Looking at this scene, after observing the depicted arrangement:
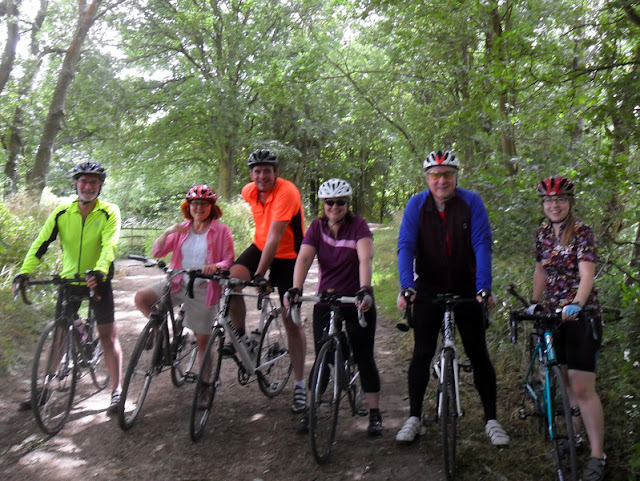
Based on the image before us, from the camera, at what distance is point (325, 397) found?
4355 millimetres

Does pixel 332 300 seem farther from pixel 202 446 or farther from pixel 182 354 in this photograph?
pixel 182 354

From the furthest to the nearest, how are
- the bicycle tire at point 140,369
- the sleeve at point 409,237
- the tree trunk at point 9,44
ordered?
1. the tree trunk at point 9,44
2. the bicycle tire at point 140,369
3. the sleeve at point 409,237

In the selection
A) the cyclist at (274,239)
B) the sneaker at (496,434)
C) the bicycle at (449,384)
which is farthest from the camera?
the cyclist at (274,239)

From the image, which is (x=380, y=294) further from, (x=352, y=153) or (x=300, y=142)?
(x=352, y=153)

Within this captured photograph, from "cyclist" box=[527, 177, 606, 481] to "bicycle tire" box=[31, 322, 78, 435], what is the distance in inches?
152

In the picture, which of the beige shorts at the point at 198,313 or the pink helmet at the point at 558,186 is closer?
the pink helmet at the point at 558,186

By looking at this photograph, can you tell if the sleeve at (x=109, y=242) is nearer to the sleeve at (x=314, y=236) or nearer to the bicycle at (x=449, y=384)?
A: the sleeve at (x=314, y=236)

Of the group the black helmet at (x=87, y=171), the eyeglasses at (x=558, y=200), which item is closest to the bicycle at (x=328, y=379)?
the eyeglasses at (x=558, y=200)

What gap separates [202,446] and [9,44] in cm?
1365

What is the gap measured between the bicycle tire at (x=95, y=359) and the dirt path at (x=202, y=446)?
0.49ft

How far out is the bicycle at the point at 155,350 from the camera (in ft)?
15.5

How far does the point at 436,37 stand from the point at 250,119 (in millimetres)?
14319

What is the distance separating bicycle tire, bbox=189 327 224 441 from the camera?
15.0ft

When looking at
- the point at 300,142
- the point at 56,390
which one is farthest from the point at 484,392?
the point at 300,142
